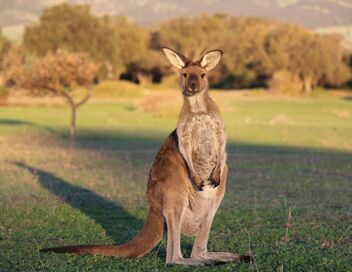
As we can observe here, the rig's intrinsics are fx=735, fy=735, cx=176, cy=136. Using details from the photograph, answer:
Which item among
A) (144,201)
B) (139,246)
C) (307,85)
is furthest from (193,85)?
(307,85)

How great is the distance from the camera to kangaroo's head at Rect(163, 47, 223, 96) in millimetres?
6461

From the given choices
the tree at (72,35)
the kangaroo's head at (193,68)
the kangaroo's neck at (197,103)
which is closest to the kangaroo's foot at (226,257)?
the kangaroo's neck at (197,103)

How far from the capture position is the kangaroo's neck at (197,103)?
6.57 meters

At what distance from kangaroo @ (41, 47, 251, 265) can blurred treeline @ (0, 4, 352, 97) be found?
58020mm

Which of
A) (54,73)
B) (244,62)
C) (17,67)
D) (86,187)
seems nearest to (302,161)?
(86,187)

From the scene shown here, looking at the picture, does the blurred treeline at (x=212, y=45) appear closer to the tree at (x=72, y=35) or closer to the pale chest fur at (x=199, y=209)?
the tree at (x=72, y=35)

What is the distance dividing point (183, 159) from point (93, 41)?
64.7 meters

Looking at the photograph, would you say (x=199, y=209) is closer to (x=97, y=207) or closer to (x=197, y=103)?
(x=197, y=103)

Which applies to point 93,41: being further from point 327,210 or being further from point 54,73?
point 327,210

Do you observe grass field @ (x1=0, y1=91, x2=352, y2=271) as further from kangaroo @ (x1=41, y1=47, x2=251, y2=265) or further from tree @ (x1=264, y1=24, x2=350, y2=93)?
tree @ (x1=264, y1=24, x2=350, y2=93)

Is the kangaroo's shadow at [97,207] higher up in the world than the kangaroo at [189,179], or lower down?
lower down

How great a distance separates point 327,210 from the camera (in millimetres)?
10531

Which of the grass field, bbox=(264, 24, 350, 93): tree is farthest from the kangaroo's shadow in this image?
bbox=(264, 24, 350, 93): tree

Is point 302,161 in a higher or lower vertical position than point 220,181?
lower
